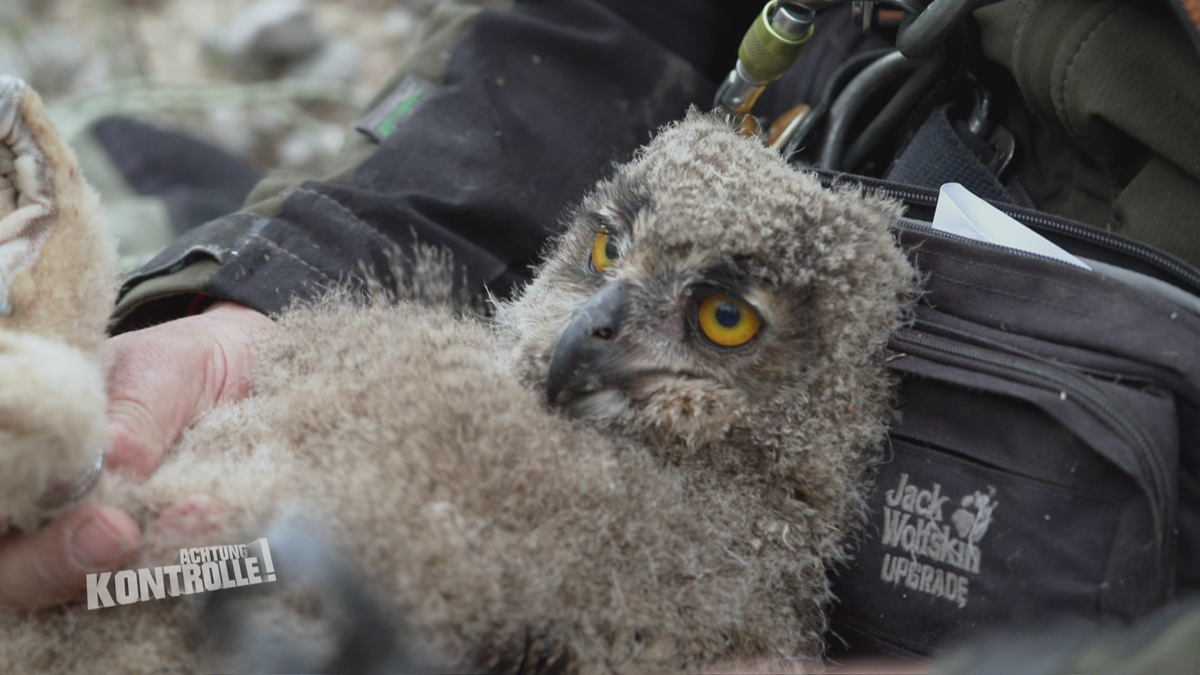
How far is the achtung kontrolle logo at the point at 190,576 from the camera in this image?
1.52m

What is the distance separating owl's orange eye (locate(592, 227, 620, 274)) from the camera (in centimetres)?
213

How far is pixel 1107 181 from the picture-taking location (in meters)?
2.22

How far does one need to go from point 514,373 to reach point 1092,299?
1169mm

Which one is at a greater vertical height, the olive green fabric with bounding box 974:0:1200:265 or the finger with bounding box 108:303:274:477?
the olive green fabric with bounding box 974:0:1200:265

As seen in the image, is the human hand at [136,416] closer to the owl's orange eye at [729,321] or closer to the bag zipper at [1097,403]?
the owl's orange eye at [729,321]

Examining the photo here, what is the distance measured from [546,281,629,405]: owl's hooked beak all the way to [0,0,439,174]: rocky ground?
4388mm

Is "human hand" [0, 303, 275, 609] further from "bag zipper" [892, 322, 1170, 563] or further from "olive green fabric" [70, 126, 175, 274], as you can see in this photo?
"bag zipper" [892, 322, 1170, 563]

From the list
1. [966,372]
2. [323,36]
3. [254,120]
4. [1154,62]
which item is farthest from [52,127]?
[323,36]

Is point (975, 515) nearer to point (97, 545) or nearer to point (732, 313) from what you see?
point (732, 313)

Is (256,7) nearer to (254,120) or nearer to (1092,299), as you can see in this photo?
(254,120)

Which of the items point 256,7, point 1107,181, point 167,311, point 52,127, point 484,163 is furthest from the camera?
point 256,7

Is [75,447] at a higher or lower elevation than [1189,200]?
lower

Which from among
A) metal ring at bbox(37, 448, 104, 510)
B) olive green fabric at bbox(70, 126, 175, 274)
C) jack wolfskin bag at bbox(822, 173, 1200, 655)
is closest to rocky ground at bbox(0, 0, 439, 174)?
olive green fabric at bbox(70, 126, 175, 274)

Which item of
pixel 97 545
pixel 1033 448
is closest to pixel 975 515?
pixel 1033 448
